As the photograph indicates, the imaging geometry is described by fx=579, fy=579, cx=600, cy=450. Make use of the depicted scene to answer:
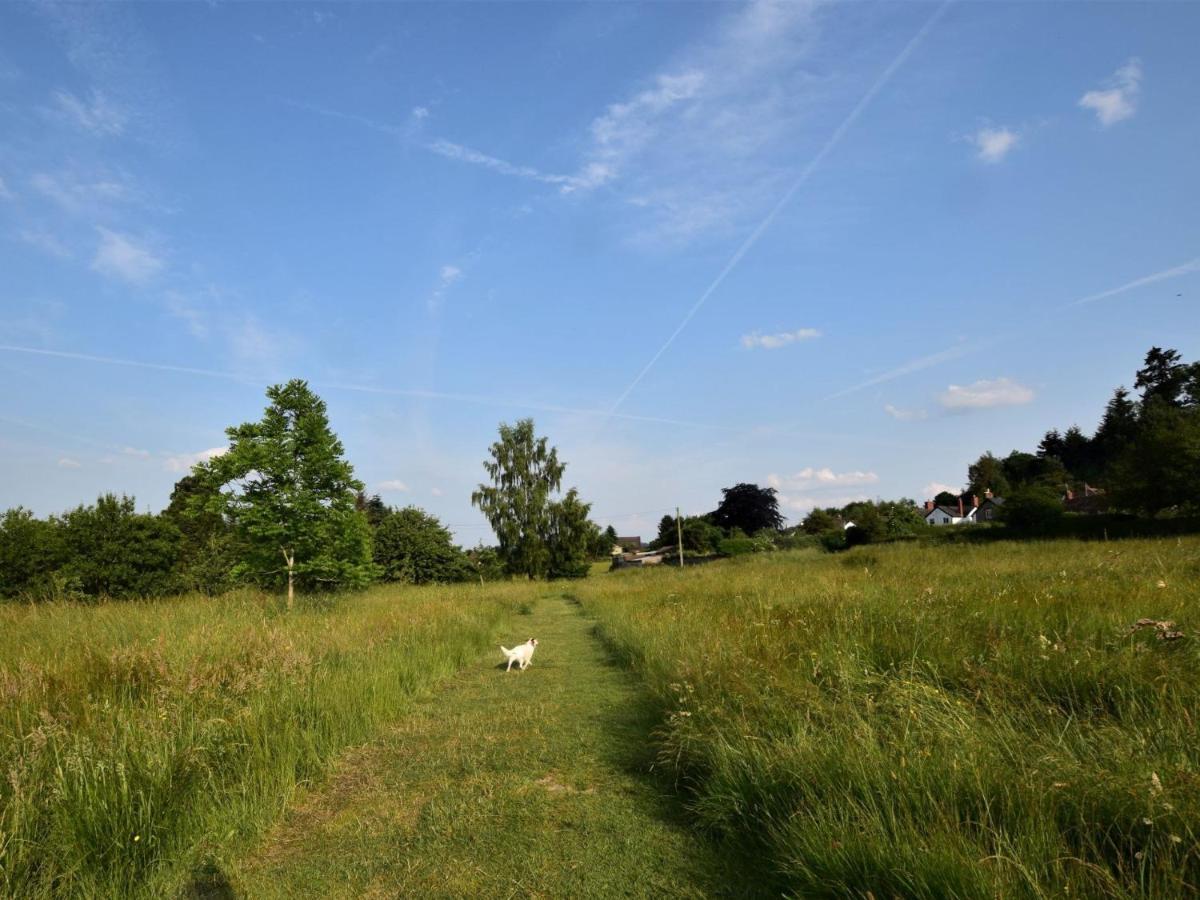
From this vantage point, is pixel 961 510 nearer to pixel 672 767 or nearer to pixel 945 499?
pixel 945 499

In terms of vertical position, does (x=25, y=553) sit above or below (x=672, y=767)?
above

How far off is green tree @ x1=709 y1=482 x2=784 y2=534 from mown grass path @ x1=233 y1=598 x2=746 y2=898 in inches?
3029

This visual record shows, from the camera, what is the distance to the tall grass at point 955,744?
7.35 feet

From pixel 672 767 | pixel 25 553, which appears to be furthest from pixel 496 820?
pixel 25 553

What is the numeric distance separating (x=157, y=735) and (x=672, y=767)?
3709mm

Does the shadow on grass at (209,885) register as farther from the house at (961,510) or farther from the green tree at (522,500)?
the house at (961,510)

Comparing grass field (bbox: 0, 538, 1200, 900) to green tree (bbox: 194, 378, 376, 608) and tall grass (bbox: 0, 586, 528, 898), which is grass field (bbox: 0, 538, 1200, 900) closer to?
tall grass (bbox: 0, 586, 528, 898)

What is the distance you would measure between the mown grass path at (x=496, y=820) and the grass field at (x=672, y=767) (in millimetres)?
25

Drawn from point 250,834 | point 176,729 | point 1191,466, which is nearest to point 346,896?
point 250,834

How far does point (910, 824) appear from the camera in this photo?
99.4 inches

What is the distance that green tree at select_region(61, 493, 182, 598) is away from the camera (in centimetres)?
1984

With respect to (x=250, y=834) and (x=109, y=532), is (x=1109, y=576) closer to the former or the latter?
(x=250, y=834)

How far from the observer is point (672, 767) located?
15.1 ft

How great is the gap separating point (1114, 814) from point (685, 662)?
3634 millimetres
